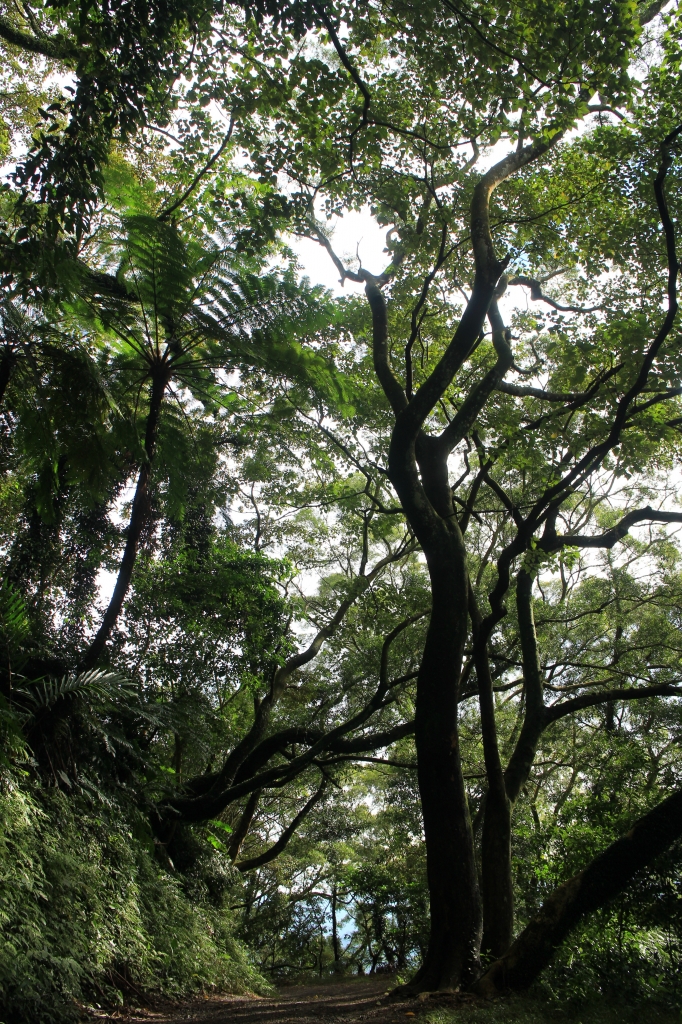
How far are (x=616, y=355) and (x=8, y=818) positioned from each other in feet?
24.1

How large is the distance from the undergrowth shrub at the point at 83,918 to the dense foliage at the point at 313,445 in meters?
0.04

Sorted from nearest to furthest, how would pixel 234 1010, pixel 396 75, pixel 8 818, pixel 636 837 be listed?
pixel 636 837
pixel 8 818
pixel 234 1010
pixel 396 75

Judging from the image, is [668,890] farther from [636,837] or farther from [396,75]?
[396,75]

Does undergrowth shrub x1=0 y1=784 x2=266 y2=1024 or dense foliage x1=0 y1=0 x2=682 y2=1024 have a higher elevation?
dense foliage x1=0 y1=0 x2=682 y2=1024

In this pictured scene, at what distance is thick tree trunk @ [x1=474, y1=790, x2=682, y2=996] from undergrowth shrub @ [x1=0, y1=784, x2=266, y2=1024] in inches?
111

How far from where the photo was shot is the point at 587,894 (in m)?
4.18

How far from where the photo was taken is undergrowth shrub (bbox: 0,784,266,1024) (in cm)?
407

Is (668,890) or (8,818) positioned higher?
(8,818)

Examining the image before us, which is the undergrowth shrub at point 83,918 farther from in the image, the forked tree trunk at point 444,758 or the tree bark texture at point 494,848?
the tree bark texture at point 494,848

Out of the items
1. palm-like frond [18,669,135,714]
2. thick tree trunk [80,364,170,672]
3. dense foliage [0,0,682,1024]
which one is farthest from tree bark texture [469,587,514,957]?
palm-like frond [18,669,135,714]

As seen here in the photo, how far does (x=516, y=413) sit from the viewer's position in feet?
26.7

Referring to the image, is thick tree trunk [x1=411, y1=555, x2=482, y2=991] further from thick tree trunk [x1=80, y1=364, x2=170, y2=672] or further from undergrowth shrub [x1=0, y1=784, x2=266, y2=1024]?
thick tree trunk [x1=80, y1=364, x2=170, y2=672]

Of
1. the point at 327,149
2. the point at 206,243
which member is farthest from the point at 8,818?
the point at 327,149

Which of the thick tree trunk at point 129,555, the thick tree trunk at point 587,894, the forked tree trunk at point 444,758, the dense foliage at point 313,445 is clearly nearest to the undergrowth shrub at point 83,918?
the dense foliage at point 313,445
